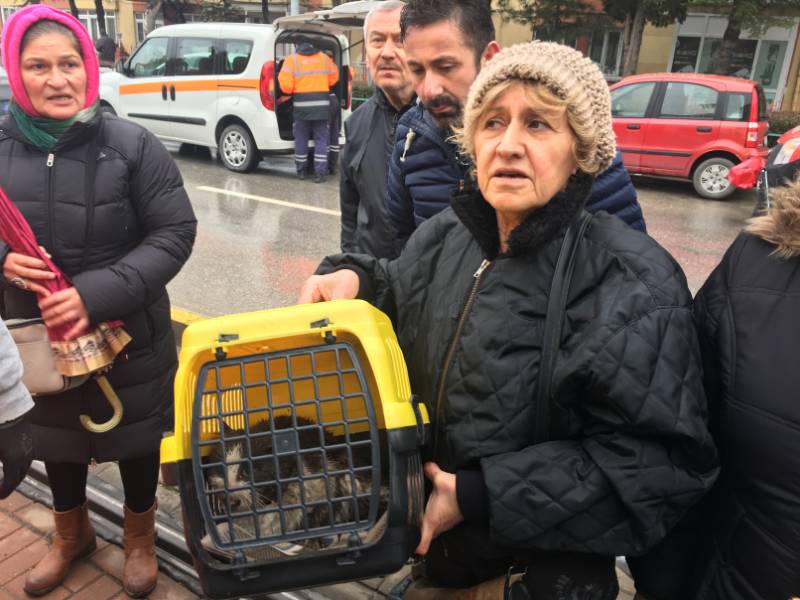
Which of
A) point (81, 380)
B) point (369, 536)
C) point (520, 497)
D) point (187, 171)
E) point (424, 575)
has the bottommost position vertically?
point (187, 171)

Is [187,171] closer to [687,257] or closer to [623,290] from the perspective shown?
[687,257]

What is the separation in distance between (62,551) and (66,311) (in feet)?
3.34

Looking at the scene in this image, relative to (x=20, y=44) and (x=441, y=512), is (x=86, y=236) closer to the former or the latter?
(x=20, y=44)

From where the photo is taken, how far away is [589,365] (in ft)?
3.89

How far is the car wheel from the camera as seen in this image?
898cm

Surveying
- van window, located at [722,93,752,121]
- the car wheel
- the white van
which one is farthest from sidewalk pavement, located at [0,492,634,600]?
van window, located at [722,93,752,121]

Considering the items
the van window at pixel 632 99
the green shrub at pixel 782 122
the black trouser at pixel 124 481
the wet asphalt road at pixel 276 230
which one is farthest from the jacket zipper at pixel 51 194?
the green shrub at pixel 782 122

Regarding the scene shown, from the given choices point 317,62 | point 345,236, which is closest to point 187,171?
point 317,62

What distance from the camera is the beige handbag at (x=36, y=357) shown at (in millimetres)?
2074

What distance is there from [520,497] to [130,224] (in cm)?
166

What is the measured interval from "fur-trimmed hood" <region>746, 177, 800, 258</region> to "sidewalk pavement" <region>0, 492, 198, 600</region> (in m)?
2.27

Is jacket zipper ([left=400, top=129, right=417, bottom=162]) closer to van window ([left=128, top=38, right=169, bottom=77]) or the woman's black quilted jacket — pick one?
the woman's black quilted jacket

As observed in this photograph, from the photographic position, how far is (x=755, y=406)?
4.05 feet

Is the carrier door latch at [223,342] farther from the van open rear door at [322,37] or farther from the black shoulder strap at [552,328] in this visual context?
the van open rear door at [322,37]
